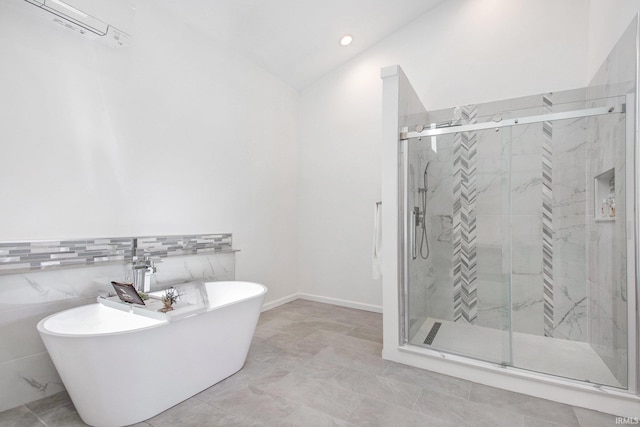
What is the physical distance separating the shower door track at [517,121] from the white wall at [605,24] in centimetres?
56

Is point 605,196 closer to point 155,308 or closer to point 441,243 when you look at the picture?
point 441,243

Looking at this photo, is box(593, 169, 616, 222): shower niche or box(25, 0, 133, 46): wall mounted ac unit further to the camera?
box(593, 169, 616, 222): shower niche

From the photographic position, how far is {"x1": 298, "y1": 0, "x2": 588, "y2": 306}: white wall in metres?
2.97

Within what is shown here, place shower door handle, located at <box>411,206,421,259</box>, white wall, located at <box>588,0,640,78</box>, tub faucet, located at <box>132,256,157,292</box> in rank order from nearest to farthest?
white wall, located at <box>588,0,640,78</box> < tub faucet, located at <box>132,256,157,292</box> < shower door handle, located at <box>411,206,421,259</box>

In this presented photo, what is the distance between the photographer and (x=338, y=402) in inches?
75.1

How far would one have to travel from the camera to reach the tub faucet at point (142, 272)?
7.68ft

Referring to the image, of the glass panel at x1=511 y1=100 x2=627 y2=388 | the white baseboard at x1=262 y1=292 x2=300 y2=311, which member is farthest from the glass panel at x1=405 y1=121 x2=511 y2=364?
the white baseboard at x1=262 y1=292 x2=300 y2=311

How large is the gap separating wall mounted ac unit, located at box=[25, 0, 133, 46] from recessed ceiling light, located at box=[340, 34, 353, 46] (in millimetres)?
2264

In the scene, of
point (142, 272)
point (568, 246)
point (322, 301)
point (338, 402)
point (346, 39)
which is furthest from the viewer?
point (322, 301)

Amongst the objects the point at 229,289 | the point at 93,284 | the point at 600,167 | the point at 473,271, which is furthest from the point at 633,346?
the point at 93,284

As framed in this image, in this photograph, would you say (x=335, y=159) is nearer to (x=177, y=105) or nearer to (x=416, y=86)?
(x=416, y=86)

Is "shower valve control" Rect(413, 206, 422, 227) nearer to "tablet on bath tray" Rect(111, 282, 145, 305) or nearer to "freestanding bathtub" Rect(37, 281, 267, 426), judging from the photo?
"freestanding bathtub" Rect(37, 281, 267, 426)

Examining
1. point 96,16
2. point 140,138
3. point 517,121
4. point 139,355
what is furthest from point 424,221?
point 96,16

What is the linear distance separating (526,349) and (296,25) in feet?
12.4
